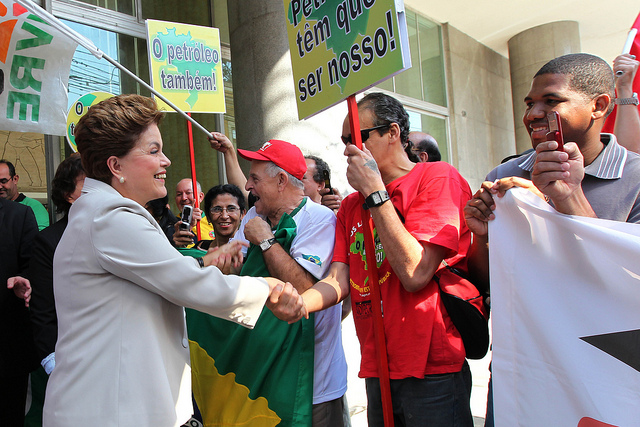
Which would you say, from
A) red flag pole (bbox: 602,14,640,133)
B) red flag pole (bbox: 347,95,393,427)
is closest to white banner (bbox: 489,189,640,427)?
red flag pole (bbox: 347,95,393,427)

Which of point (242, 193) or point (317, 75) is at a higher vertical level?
point (317, 75)

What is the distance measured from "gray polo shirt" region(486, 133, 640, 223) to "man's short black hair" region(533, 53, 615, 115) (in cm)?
18

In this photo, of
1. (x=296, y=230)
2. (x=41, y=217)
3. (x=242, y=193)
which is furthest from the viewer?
(x=41, y=217)

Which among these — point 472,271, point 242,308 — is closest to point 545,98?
point 472,271

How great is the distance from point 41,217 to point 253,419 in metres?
3.49

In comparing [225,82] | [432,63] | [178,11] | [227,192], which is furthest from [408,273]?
[432,63]

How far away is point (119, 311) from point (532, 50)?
12470 mm

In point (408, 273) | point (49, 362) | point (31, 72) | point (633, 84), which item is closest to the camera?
A: point (408, 273)

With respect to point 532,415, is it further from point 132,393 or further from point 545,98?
point 132,393

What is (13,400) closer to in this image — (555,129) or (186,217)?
(186,217)

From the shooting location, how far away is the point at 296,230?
270 centimetres

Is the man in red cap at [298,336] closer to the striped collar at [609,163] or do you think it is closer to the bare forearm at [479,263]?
the bare forearm at [479,263]

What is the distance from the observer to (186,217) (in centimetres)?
366

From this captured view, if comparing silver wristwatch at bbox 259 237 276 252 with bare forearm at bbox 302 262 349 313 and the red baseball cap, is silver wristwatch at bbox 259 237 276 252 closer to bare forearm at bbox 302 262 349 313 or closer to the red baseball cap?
bare forearm at bbox 302 262 349 313
